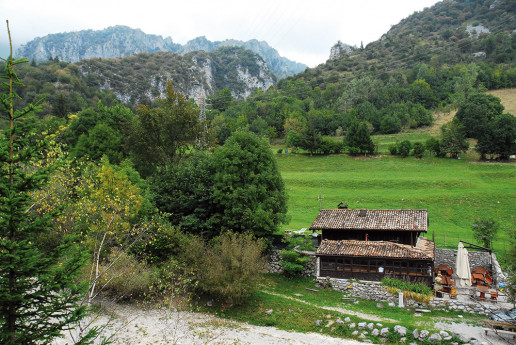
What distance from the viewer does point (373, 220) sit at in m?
29.1

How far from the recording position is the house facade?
2545 centimetres

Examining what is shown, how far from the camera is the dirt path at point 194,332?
20.2 metres

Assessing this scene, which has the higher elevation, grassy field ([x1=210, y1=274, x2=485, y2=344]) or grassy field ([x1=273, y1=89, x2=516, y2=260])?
grassy field ([x1=273, y1=89, x2=516, y2=260])

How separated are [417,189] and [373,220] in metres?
21.8

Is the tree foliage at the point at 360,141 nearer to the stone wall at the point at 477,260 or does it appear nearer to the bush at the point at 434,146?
the bush at the point at 434,146

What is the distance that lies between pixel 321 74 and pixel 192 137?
123385 millimetres

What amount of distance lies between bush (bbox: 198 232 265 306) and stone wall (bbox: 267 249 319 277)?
4.96m

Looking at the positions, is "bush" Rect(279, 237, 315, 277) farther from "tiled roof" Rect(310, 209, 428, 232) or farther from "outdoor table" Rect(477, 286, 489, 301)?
"outdoor table" Rect(477, 286, 489, 301)

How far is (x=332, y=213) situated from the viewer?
31.1 m

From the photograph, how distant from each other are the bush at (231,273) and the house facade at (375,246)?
5.70 m

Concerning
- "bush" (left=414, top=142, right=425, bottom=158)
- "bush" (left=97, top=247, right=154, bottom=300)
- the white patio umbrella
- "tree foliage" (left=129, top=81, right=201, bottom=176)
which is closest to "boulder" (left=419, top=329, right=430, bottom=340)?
the white patio umbrella

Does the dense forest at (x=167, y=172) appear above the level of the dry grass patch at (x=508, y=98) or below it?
below

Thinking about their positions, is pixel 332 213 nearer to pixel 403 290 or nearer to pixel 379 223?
pixel 379 223

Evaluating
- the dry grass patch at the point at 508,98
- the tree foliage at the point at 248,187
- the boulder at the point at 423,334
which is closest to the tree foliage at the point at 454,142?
the dry grass patch at the point at 508,98
